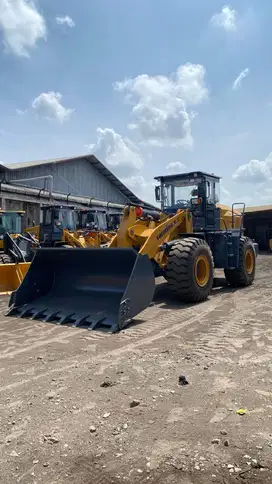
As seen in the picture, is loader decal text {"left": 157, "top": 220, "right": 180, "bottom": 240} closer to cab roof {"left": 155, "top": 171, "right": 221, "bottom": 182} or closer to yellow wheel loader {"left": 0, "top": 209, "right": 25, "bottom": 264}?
cab roof {"left": 155, "top": 171, "right": 221, "bottom": 182}

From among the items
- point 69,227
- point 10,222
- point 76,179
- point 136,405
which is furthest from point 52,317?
point 76,179

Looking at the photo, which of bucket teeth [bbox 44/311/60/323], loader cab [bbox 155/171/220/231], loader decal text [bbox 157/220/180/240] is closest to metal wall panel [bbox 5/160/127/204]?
loader cab [bbox 155/171/220/231]

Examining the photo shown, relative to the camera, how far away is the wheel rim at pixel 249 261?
10.4m

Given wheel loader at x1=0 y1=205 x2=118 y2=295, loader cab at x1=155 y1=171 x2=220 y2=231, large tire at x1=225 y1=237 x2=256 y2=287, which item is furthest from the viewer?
wheel loader at x1=0 y1=205 x2=118 y2=295

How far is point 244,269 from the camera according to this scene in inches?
396

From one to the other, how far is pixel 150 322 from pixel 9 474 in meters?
3.98

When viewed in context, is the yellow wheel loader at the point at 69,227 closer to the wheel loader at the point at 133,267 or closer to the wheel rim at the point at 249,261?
the wheel loader at the point at 133,267

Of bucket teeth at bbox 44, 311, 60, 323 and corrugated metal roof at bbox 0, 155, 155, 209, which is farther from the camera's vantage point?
corrugated metal roof at bbox 0, 155, 155, 209

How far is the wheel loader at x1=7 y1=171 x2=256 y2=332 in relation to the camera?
6.23 metres

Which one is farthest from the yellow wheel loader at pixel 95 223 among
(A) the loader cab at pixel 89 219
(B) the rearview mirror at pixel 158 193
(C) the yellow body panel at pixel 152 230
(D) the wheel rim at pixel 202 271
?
(D) the wheel rim at pixel 202 271

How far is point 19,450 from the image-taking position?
2.69 metres

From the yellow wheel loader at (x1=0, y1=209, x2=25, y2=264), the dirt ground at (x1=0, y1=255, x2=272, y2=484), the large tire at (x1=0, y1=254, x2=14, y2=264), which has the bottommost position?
the dirt ground at (x1=0, y1=255, x2=272, y2=484)

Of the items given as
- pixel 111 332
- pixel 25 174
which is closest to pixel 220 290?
pixel 111 332

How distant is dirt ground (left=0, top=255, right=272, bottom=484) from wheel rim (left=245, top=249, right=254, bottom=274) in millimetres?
4702
